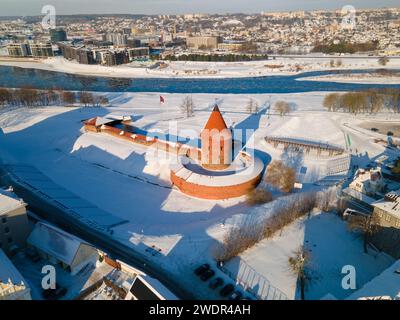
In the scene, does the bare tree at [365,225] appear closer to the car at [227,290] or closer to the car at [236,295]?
the car at [236,295]

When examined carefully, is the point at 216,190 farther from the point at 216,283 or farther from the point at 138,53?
the point at 138,53

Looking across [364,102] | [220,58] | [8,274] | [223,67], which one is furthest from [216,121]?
[220,58]

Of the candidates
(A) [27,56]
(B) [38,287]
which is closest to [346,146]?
(B) [38,287]

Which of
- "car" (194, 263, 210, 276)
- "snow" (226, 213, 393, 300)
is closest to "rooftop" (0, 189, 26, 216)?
"car" (194, 263, 210, 276)

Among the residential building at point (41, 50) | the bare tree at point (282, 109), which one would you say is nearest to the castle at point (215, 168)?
the bare tree at point (282, 109)

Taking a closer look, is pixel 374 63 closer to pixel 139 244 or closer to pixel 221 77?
pixel 221 77

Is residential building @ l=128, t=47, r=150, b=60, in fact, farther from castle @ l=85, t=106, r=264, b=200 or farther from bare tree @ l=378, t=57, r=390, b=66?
castle @ l=85, t=106, r=264, b=200
